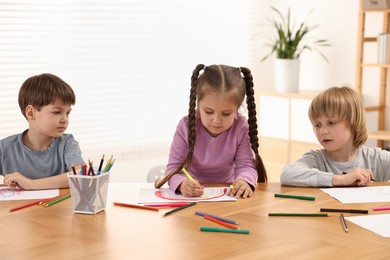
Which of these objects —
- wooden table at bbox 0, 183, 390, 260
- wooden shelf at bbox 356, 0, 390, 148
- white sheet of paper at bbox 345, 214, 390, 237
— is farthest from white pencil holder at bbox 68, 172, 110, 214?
wooden shelf at bbox 356, 0, 390, 148

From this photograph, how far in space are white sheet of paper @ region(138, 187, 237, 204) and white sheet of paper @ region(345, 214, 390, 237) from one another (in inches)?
15.9

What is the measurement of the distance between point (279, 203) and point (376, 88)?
3147 millimetres

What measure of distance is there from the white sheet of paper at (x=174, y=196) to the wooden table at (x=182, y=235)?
68 mm

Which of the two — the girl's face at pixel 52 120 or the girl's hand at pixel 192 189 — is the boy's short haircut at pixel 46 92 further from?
the girl's hand at pixel 192 189

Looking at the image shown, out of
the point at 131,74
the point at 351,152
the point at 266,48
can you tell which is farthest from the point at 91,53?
the point at 351,152

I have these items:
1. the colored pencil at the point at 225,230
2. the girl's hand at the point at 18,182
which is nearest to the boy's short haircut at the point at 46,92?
the girl's hand at the point at 18,182

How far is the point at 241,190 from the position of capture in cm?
204

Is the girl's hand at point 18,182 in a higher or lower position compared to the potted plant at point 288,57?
lower

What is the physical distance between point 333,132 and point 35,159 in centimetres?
109

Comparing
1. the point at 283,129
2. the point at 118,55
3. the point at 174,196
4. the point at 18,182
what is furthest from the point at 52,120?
the point at 283,129

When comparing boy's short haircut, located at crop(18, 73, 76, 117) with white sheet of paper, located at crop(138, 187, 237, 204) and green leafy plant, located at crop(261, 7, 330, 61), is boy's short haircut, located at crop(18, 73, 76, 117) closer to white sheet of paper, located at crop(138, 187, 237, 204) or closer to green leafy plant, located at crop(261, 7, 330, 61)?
white sheet of paper, located at crop(138, 187, 237, 204)

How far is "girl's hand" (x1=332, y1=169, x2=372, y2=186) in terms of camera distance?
2164 millimetres

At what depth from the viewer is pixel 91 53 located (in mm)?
4449

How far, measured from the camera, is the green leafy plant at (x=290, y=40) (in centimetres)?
499
